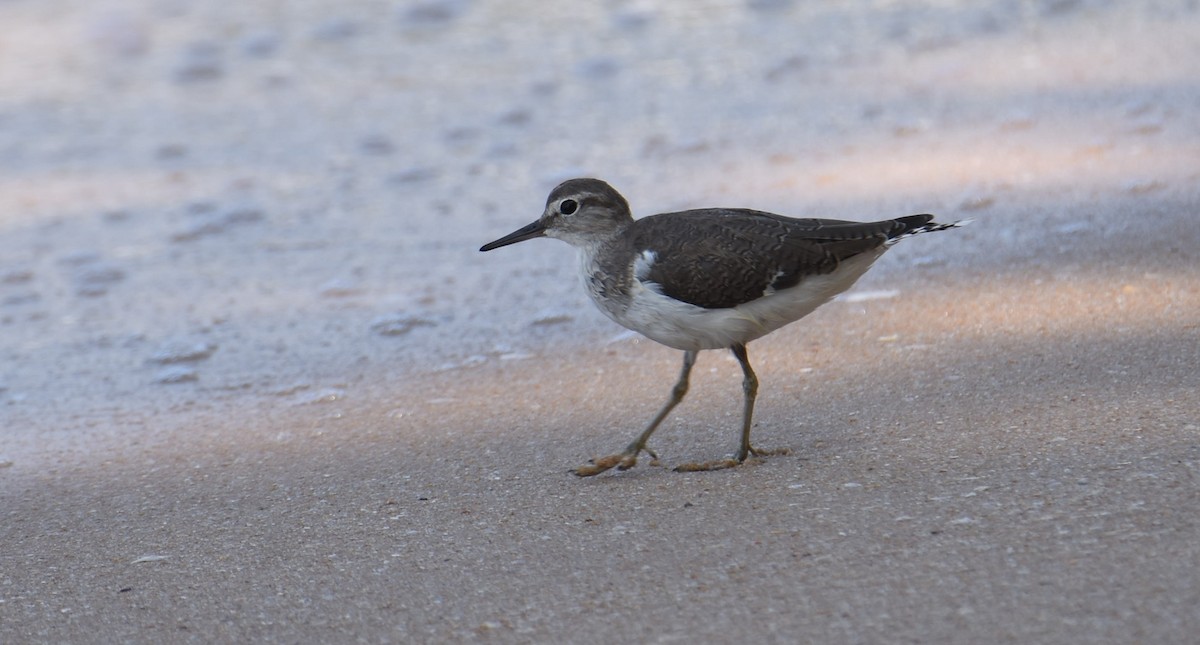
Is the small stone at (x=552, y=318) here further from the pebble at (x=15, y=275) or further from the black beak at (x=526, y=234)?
the pebble at (x=15, y=275)

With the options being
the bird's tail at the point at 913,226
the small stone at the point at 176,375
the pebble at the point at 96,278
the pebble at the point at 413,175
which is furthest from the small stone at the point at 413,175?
the bird's tail at the point at 913,226

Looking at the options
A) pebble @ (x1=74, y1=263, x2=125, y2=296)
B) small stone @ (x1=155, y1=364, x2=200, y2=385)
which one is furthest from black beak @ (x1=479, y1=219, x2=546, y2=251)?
pebble @ (x1=74, y1=263, x2=125, y2=296)

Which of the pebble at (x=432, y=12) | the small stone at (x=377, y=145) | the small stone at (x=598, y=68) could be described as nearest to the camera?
the small stone at (x=377, y=145)

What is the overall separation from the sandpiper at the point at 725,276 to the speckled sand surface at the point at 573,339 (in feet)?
1.01

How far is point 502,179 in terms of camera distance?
286 inches

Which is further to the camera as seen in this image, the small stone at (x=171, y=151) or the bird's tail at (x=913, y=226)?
the small stone at (x=171, y=151)

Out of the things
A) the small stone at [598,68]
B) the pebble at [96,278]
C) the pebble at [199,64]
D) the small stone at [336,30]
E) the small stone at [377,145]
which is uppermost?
the small stone at [336,30]

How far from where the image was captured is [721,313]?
382cm

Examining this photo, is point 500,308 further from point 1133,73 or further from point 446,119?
point 1133,73

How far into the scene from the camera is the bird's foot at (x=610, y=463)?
3.83m

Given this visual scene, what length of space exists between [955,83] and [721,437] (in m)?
4.56

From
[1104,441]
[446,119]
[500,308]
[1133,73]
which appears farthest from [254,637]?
[1133,73]

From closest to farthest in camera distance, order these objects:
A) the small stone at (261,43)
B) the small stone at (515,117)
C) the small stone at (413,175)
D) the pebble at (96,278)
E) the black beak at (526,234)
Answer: the black beak at (526,234) → the pebble at (96,278) → the small stone at (413,175) → the small stone at (515,117) → the small stone at (261,43)

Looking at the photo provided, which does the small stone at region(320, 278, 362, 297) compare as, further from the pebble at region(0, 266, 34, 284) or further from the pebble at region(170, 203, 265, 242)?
the pebble at region(0, 266, 34, 284)
